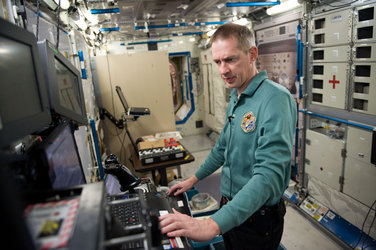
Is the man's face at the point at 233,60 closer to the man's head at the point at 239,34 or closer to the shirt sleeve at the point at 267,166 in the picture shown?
the man's head at the point at 239,34

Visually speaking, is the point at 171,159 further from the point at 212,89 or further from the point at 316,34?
the point at 212,89

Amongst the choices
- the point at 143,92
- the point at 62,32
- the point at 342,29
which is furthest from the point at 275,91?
the point at 143,92

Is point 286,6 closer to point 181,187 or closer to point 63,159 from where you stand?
point 181,187

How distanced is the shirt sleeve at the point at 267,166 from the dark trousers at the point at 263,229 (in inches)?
12.9

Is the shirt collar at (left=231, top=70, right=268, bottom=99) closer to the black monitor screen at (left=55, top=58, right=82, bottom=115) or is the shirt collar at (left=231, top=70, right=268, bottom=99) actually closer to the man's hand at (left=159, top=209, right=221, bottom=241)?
the man's hand at (left=159, top=209, right=221, bottom=241)

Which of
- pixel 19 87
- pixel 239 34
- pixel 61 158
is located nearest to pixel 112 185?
pixel 61 158

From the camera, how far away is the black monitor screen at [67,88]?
43.8 inches

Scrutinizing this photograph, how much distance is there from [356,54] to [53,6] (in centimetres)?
312

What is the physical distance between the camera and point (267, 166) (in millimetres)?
1270

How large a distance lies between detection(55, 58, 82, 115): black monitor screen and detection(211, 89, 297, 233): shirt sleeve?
91cm

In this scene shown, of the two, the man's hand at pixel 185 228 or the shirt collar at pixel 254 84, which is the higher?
the shirt collar at pixel 254 84

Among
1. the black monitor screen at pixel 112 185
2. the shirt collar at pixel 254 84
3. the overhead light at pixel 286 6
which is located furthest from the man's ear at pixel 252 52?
the overhead light at pixel 286 6

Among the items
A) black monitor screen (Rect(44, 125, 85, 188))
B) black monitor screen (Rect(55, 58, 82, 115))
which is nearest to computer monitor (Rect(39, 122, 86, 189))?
black monitor screen (Rect(44, 125, 85, 188))

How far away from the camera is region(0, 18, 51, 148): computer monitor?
651 millimetres
